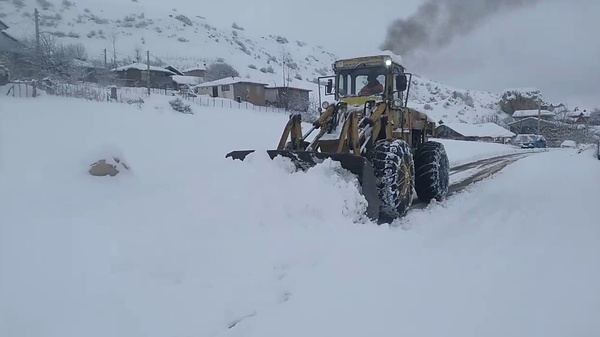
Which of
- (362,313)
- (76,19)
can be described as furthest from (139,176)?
(76,19)

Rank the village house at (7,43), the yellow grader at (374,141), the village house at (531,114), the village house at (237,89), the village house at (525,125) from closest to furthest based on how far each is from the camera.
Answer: the yellow grader at (374,141), the village house at (7,43), the village house at (237,89), the village house at (525,125), the village house at (531,114)

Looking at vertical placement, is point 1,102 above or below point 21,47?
below

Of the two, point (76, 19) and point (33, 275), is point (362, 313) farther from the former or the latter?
point (76, 19)

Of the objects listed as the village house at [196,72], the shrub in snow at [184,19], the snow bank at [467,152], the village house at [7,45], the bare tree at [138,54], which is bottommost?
the snow bank at [467,152]

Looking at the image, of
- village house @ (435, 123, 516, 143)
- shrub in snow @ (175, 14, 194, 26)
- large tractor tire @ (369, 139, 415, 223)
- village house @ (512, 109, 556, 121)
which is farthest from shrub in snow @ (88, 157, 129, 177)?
shrub in snow @ (175, 14, 194, 26)

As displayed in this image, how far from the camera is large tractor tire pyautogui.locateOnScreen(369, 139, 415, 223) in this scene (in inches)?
255

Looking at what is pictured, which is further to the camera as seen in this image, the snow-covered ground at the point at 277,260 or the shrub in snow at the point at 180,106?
the shrub in snow at the point at 180,106

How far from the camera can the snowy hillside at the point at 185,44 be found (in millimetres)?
48875

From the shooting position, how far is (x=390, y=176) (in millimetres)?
6500

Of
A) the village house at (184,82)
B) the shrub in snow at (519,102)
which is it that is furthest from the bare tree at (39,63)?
the shrub in snow at (519,102)

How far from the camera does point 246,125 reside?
67.4ft

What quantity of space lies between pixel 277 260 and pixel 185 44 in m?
62.4

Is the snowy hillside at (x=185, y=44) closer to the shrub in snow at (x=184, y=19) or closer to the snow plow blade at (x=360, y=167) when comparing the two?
the shrub in snow at (x=184, y=19)

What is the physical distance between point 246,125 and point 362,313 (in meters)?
17.8
